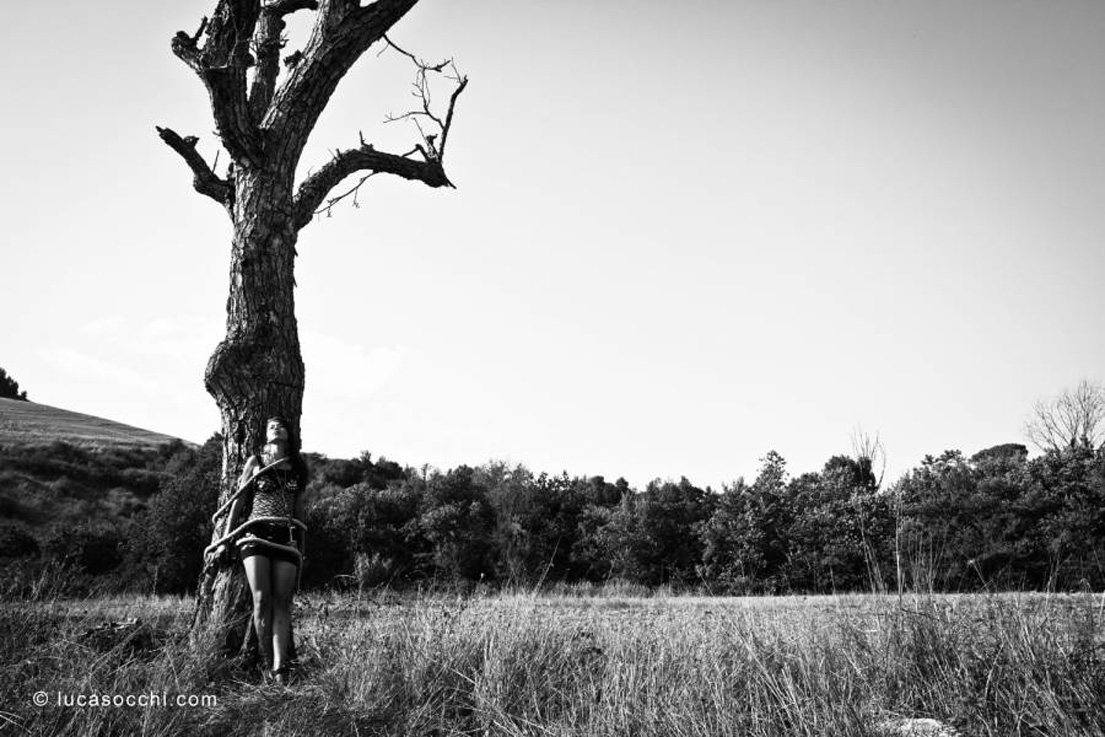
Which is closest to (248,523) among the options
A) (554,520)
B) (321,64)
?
(321,64)

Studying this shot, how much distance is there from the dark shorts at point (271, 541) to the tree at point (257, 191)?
44 cm

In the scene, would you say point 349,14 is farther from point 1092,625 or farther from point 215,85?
point 1092,625

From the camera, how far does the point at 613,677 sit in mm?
3920

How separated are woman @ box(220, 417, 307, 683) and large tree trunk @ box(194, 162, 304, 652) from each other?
10.2 inches

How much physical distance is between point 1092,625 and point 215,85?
7.17m

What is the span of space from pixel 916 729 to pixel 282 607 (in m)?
4.12

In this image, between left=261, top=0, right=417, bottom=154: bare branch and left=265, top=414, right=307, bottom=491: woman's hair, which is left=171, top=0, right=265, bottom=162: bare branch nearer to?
left=261, top=0, right=417, bottom=154: bare branch

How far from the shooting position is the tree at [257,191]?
573 cm

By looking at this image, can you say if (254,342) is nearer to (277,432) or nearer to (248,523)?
(277,432)

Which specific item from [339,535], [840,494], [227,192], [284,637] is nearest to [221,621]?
[284,637]

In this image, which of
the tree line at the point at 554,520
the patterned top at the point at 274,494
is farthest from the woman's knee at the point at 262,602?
the tree line at the point at 554,520

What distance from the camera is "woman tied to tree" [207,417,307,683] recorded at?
16.3 ft

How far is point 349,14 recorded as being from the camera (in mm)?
6297

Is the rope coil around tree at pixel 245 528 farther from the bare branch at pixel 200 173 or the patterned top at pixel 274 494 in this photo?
the bare branch at pixel 200 173
